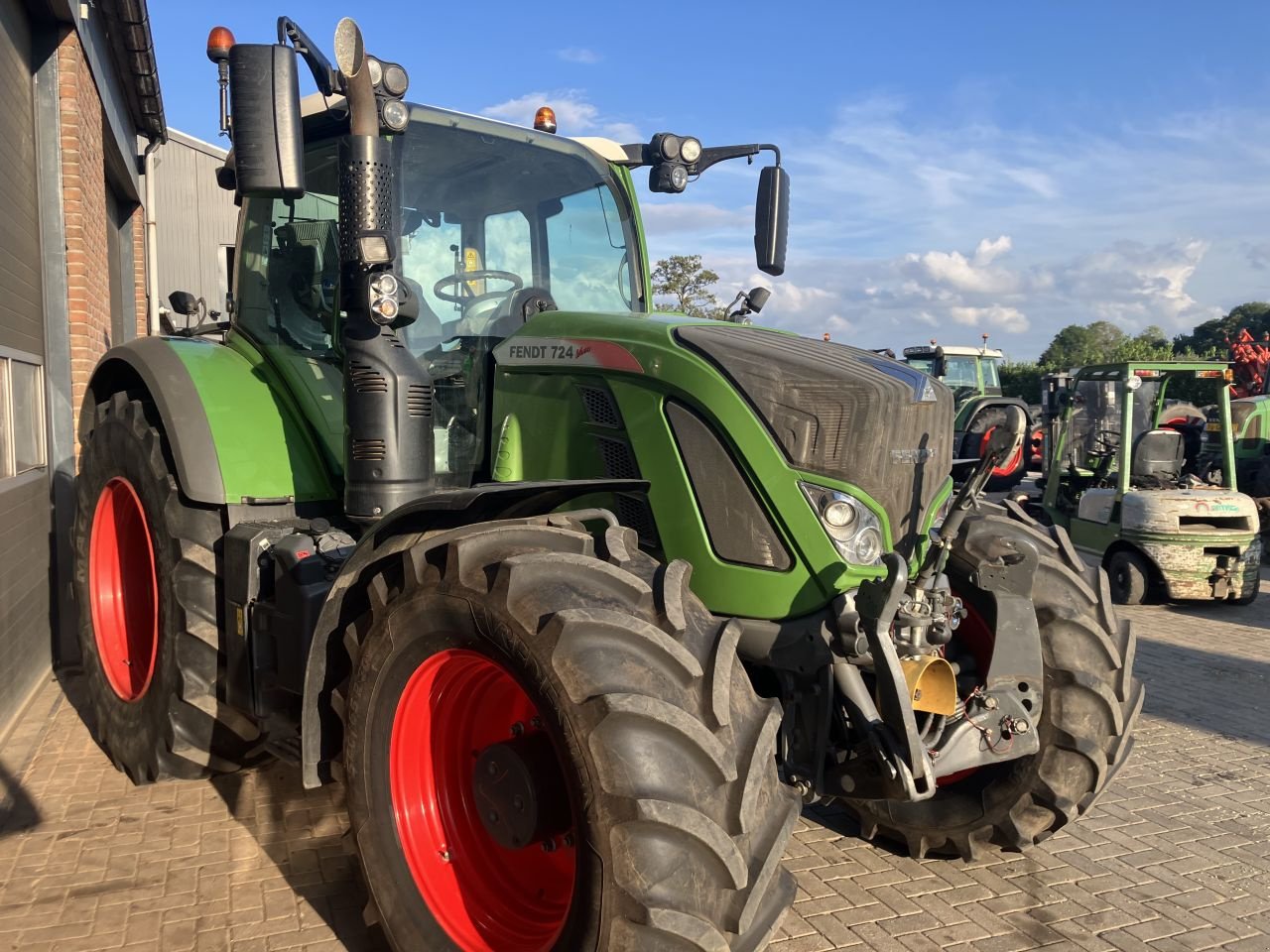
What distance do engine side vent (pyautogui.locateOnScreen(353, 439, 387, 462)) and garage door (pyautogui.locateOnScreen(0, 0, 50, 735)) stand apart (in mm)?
2475

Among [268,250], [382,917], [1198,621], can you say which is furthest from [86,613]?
[1198,621]

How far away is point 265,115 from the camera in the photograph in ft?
9.22

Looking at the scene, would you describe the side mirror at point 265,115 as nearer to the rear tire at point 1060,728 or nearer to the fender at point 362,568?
the fender at point 362,568

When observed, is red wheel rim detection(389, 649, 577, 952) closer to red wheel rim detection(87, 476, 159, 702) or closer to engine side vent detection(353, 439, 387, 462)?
engine side vent detection(353, 439, 387, 462)

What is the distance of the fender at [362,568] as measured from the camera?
9.31 ft

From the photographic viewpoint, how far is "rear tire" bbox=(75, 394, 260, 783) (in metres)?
3.93

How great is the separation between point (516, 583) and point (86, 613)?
317cm

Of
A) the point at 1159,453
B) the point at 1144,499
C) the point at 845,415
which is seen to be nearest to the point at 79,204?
the point at 845,415

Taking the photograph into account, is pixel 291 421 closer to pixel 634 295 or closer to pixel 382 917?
pixel 634 295

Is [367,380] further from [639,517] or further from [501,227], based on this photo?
[639,517]

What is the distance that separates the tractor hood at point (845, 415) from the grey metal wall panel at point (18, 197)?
3903mm

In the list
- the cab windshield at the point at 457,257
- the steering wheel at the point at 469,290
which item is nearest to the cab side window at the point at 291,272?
→ the cab windshield at the point at 457,257

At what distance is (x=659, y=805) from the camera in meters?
2.18

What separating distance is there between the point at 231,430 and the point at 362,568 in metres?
1.39
